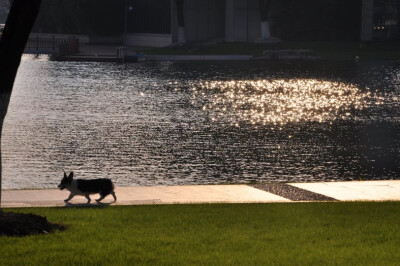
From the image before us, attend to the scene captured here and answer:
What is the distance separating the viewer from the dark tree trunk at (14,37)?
12.2m

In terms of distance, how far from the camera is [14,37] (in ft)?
40.1

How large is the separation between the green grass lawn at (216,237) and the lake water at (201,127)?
6.23 meters

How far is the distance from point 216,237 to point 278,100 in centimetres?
2919

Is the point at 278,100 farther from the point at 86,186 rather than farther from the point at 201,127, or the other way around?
the point at 86,186

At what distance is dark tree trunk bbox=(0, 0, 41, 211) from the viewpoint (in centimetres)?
1216

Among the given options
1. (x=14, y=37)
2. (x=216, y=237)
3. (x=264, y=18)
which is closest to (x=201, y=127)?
(x=14, y=37)

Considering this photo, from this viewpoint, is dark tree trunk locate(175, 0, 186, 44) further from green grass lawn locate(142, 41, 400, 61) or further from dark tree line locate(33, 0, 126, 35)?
dark tree line locate(33, 0, 126, 35)

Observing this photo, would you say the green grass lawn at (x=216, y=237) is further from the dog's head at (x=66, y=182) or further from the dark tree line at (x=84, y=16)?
the dark tree line at (x=84, y=16)

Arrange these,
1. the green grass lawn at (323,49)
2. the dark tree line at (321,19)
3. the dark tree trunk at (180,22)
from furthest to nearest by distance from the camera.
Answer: the dark tree line at (321,19) → the dark tree trunk at (180,22) → the green grass lawn at (323,49)

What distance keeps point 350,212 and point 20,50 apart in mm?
5626

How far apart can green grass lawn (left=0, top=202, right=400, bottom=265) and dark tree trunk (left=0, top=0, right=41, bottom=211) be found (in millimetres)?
2138

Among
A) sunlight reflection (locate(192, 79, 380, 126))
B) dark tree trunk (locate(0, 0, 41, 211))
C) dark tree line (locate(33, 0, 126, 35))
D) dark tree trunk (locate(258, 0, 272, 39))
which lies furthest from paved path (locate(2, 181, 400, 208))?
dark tree line (locate(33, 0, 126, 35))

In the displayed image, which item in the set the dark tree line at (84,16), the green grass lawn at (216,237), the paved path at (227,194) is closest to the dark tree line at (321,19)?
the dark tree line at (84,16)

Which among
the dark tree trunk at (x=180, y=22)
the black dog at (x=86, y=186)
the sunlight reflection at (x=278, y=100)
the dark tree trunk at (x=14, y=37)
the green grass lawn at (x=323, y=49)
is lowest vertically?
the black dog at (x=86, y=186)
